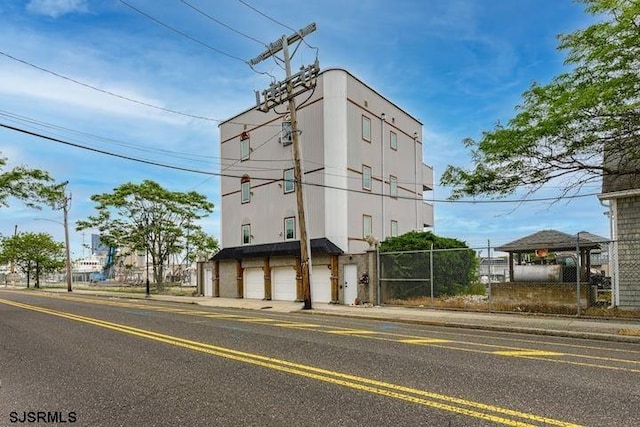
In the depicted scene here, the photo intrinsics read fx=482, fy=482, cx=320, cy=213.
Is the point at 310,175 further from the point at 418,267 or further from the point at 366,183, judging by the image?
the point at 418,267

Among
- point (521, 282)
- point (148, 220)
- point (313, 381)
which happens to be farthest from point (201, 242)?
point (313, 381)

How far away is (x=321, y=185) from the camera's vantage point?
2717 centimetres

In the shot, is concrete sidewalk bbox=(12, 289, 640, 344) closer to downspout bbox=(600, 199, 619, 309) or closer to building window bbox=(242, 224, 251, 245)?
downspout bbox=(600, 199, 619, 309)

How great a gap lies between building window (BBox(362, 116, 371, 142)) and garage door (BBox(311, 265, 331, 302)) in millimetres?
8626

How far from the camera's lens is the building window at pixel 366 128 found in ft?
97.1

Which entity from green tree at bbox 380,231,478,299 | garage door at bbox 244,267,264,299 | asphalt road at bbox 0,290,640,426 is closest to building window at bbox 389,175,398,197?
green tree at bbox 380,231,478,299

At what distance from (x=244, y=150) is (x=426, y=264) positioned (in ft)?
52.3

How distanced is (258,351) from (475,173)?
1082 cm

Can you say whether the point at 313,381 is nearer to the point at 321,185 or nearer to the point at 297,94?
the point at 297,94

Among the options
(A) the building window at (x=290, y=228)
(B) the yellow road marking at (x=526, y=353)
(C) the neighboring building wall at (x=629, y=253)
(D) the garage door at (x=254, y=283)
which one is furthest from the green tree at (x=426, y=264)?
(B) the yellow road marking at (x=526, y=353)

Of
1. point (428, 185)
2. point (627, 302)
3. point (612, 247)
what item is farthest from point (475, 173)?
point (428, 185)

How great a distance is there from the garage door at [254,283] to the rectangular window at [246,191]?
15.6 feet

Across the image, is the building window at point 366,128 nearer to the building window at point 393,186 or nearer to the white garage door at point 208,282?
the building window at point 393,186

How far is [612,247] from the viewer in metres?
16.7
